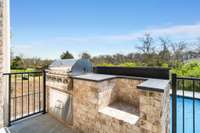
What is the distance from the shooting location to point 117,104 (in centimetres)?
322

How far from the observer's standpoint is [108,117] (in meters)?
2.55

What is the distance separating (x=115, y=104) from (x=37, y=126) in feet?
6.43

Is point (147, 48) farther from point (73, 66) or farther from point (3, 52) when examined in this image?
point (3, 52)

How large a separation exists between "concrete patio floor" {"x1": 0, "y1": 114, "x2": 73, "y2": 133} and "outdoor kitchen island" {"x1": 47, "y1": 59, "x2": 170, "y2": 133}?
0.19m

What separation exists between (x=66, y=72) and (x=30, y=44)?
16.5 metres

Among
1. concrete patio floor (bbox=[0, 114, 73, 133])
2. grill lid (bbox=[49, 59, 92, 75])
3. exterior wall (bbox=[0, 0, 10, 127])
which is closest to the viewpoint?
exterior wall (bbox=[0, 0, 10, 127])

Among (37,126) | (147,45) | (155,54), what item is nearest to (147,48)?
(147,45)

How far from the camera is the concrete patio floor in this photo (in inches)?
124

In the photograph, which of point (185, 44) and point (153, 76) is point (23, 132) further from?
point (185, 44)

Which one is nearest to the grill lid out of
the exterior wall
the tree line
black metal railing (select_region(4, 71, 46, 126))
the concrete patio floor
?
black metal railing (select_region(4, 71, 46, 126))

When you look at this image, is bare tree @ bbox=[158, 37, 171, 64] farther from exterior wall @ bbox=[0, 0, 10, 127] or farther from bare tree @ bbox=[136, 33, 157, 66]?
exterior wall @ bbox=[0, 0, 10, 127]

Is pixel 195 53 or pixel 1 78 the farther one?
pixel 195 53

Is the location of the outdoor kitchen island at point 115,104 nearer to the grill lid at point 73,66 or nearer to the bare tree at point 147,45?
the grill lid at point 73,66

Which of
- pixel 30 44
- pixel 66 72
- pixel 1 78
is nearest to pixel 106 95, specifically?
pixel 66 72
